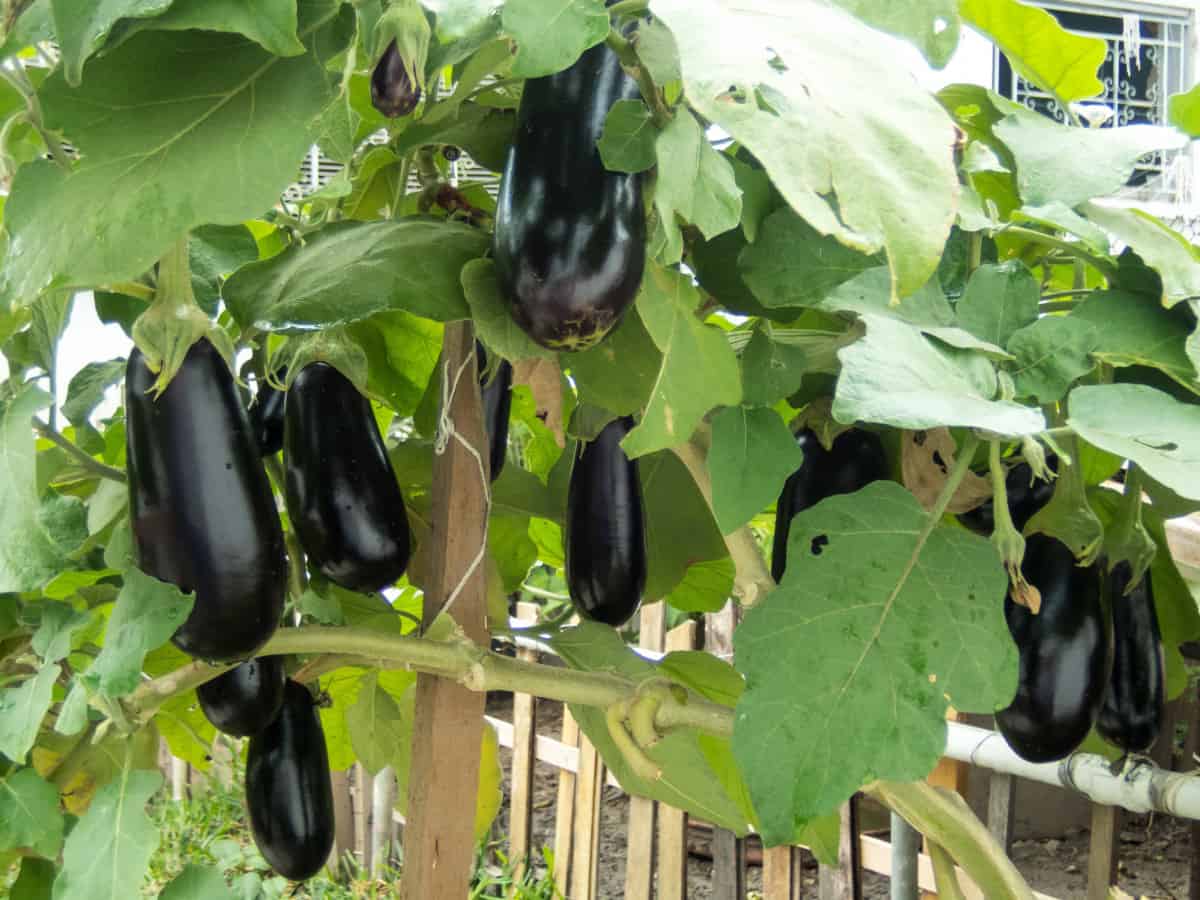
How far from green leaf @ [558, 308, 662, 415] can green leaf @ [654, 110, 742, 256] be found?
13 cm

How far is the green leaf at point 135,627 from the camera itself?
0.44 meters

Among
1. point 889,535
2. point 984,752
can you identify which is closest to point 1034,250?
point 889,535

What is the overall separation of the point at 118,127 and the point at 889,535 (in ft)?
0.90

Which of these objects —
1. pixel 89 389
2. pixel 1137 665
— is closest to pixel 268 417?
pixel 89 389

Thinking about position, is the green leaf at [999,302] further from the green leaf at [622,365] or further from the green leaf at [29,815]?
the green leaf at [29,815]

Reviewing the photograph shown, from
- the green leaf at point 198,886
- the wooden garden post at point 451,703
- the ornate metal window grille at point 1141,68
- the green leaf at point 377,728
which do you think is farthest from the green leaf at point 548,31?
the ornate metal window grille at point 1141,68

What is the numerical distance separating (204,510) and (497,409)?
24 centimetres

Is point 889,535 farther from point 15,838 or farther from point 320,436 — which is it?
point 15,838

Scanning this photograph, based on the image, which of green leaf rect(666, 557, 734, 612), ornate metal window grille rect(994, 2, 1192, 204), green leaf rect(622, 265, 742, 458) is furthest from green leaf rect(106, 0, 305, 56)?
ornate metal window grille rect(994, 2, 1192, 204)

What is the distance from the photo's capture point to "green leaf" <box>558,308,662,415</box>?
494mm

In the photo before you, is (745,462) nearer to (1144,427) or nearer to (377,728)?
(1144,427)

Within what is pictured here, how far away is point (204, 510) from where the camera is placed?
44 cm

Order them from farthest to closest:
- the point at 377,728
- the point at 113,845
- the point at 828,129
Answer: the point at 377,728, the point at 113,845, the point at 828,129

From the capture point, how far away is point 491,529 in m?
0.77
